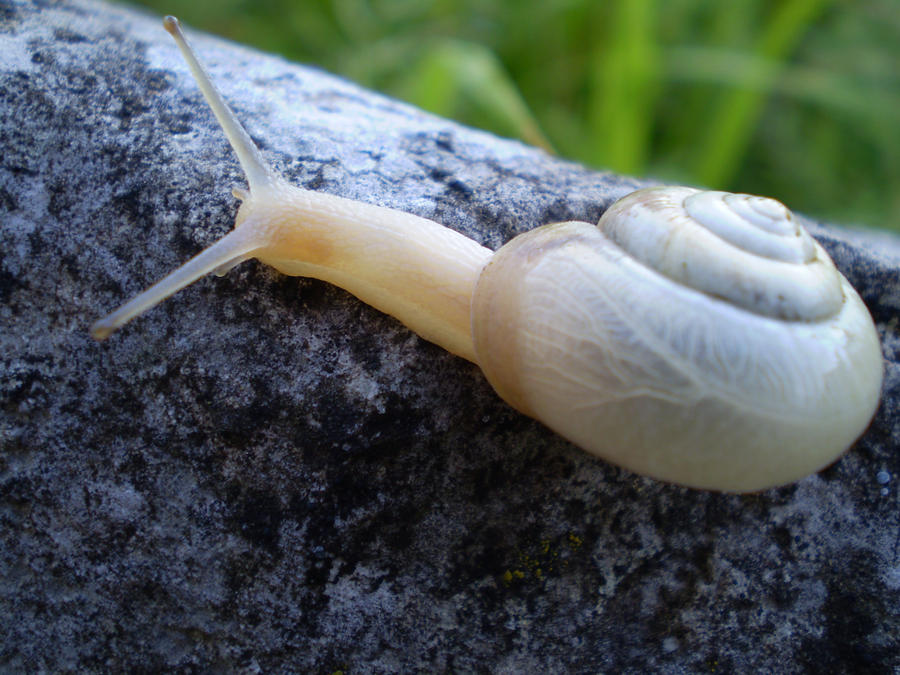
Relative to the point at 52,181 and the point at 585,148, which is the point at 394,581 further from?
the point at 585,148

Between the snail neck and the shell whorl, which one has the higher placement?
the shell whorl

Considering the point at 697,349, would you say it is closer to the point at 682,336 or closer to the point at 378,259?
the point at 682,336

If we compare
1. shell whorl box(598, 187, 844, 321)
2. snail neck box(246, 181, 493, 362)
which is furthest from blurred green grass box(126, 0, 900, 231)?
shell whorl box(598, 187, 844, 321)

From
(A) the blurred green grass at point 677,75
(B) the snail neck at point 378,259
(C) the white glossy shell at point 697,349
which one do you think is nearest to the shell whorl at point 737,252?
(C) the white glossy shell at point 697,349

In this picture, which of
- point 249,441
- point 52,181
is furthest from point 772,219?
point 52,181

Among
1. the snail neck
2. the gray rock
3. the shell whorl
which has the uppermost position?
the shell whorl

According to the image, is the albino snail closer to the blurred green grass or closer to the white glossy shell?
the white glossy shell

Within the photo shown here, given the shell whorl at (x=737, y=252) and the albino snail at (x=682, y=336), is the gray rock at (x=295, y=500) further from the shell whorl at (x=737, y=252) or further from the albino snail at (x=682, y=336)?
the shell whorl at (x=737, y=252)
